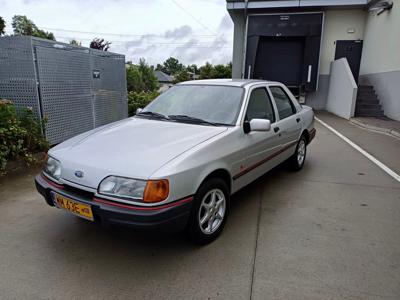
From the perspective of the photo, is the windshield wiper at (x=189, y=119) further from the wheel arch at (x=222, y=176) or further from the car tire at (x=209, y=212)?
the car tire at (x=209, y=212)

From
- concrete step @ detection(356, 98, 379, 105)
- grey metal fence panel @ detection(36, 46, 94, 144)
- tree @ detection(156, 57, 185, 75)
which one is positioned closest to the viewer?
grey metal fence panel @ detection(36, 46, 94, 144)

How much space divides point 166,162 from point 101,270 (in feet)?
3.49

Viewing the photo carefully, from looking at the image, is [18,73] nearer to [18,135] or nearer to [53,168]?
[18,135]

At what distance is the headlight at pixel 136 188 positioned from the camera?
2.26 meters

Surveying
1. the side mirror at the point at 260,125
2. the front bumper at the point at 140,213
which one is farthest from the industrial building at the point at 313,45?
the front bumper at the point at 140,213

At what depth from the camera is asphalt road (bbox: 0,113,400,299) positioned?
7.51ft

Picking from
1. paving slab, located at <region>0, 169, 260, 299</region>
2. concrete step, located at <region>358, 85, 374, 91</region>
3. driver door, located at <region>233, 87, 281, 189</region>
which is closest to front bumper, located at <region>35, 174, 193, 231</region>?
paving slab, located at <region>0, 169, 260, 299</region>

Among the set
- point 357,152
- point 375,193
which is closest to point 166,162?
point 375,193

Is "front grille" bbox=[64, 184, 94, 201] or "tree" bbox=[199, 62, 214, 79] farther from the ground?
"tree" bbox=[199, 62, 214, 79]

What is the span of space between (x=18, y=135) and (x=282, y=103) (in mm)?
4198

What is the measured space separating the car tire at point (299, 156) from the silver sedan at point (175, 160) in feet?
2.82

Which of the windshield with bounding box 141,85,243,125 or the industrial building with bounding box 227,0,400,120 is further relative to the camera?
the industrial building with bounding box 227,0,400,120

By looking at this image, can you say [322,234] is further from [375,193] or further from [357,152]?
[357,152]

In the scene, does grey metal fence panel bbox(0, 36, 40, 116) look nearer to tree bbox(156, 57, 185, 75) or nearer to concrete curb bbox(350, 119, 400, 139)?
concrete curb bbox(350, 119, 400, 139)
